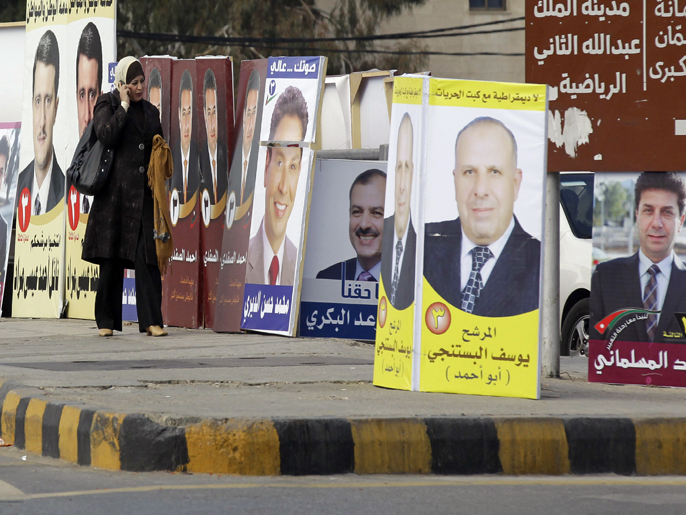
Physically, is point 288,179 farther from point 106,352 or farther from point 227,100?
point 106,352

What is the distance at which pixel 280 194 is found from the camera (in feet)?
29.0

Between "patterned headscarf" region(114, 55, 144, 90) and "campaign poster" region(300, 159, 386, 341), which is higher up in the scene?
"patterned headscarf" region(114, 55, 144, 90)

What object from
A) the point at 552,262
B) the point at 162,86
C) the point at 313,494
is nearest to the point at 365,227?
the point at 162,86

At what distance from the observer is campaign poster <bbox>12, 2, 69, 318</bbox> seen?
419 inches

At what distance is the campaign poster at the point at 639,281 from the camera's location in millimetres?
6391

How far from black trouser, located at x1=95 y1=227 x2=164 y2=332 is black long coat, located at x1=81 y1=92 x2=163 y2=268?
0.24 ft

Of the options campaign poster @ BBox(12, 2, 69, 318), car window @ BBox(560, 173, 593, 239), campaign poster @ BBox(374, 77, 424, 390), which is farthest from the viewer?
campaign poster @ BBox(12, 2, 69, 318)

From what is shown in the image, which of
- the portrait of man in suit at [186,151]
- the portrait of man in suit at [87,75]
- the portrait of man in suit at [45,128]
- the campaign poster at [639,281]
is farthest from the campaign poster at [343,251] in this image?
the portrait of man in suit at [45,128]

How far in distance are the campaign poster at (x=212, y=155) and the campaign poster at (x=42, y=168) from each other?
1.75 m

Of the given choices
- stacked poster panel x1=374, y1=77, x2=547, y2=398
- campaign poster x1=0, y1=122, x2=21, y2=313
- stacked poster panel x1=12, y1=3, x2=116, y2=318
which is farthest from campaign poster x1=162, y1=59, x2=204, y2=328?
stacked poster panel x1=374, y1=77, x2=547, y2=398

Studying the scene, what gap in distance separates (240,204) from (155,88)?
1443 millimetres

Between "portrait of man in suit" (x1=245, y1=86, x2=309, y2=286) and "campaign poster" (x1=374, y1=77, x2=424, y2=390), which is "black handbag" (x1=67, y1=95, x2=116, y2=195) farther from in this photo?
"campaign poster" (x1=374, y1=77, x2=424, y2=390)

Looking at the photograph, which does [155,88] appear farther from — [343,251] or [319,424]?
[319,424]

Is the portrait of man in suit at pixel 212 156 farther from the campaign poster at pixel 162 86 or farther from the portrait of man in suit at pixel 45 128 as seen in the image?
the portrait of man in suit at pixel 45 128
